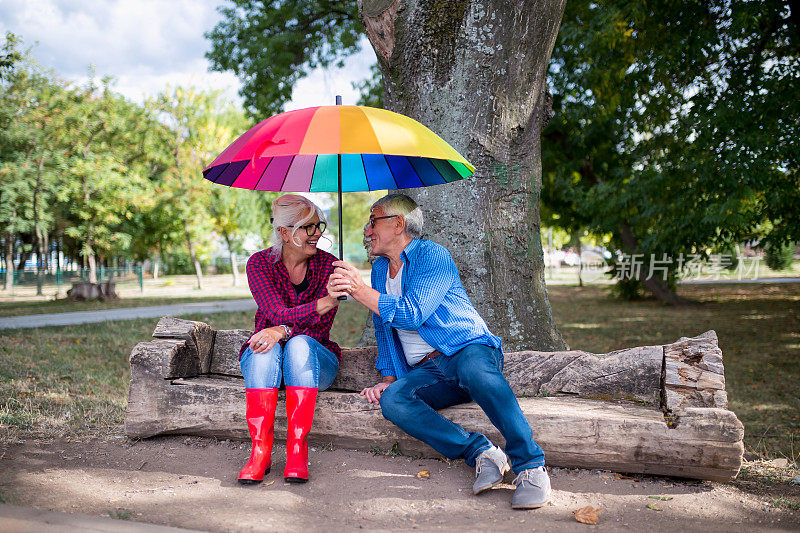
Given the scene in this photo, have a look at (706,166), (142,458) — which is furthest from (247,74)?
(142,458)

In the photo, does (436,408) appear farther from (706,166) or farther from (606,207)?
(606,207)

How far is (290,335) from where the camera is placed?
12.1 feet

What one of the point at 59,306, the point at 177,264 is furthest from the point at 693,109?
the point at 177,264

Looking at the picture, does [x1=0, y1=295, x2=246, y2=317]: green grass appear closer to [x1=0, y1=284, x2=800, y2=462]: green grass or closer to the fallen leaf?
[x1=0, y1=284, x2=800, y2=462]: green grass

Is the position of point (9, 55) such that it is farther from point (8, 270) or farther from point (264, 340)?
point (8, 270)

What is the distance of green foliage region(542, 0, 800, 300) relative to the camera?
25.6ft

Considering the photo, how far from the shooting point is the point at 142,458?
379 centimetres

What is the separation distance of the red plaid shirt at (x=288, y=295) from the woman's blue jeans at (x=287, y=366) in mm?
134

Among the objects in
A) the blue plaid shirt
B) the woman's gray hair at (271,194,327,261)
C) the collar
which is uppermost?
the woman's gray hair at (271,194,327,261)

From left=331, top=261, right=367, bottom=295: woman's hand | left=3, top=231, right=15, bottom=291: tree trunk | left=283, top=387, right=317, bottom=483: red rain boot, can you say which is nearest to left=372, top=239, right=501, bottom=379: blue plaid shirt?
left=331, top=261, right=367, bottom=295: woman's hand

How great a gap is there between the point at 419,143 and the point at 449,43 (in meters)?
2.12

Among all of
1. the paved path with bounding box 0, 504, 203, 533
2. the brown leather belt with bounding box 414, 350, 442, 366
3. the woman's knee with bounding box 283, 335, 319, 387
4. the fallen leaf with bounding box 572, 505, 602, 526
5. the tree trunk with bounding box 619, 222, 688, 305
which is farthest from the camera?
the tree trunk with bounding box 619, 222, 688, 305

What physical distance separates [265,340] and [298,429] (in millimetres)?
522

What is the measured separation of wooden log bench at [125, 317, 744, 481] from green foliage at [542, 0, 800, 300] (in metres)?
4.96
